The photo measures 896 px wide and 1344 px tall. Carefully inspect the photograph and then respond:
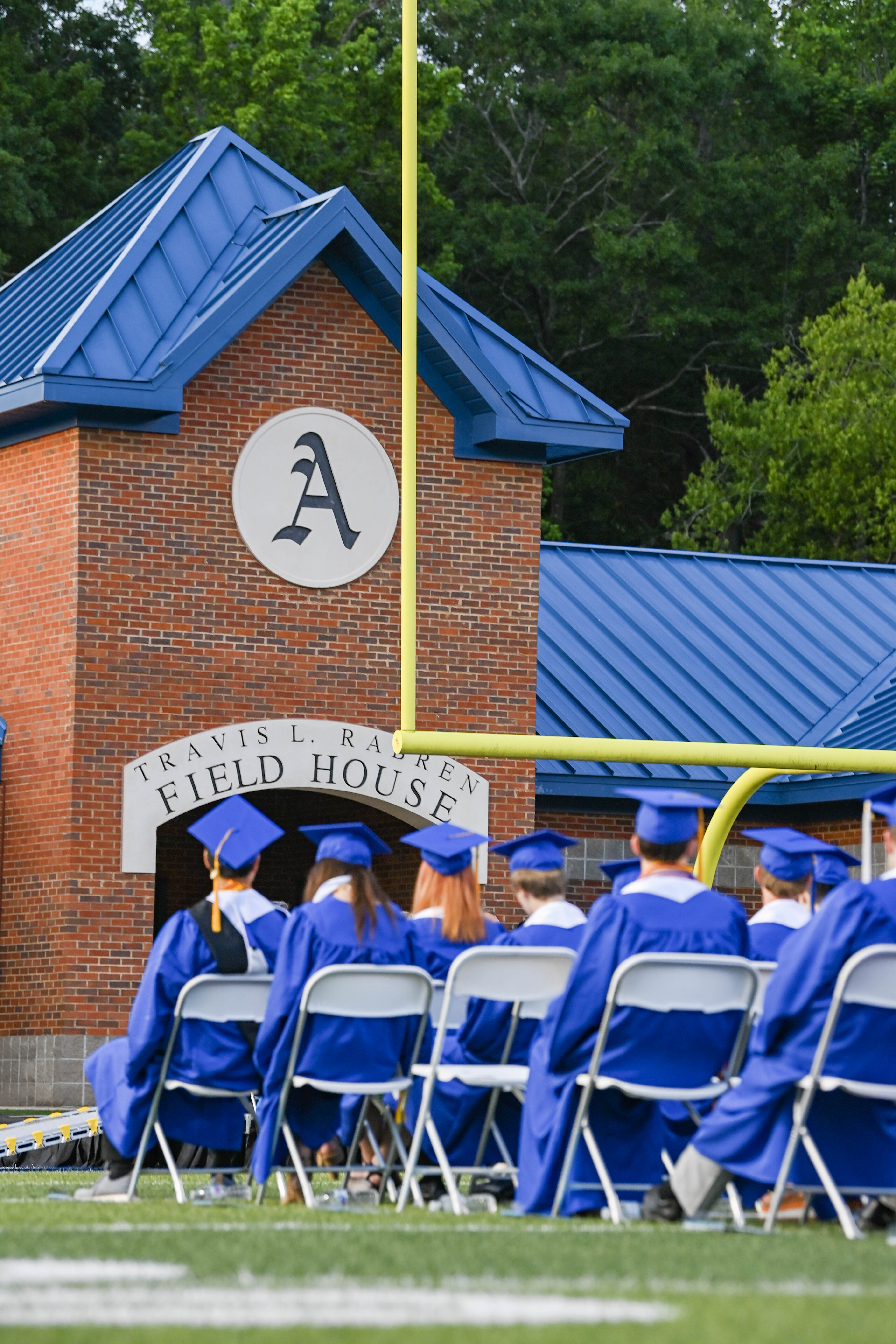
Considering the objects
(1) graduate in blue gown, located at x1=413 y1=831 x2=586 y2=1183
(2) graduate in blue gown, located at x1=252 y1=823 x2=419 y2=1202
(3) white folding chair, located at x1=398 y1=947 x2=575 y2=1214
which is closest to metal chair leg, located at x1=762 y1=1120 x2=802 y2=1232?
(3) white folding chair, located at x1=398 y1=947 x2=575 y2=1214

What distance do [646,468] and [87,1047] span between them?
24516mm

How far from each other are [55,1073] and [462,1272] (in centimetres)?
1017

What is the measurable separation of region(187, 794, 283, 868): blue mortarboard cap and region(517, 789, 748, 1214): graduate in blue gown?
70.8 inches

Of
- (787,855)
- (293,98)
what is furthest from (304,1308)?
(293,98)

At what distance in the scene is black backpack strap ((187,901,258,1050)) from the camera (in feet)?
30.3

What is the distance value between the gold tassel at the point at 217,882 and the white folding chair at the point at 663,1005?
2.01 meters

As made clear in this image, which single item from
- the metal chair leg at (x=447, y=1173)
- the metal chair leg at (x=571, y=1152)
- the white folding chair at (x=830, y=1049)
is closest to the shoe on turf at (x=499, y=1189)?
the metal chair leg at (x=447, y=1173)

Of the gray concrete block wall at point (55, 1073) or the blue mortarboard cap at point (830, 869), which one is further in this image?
the gray concrete block wall at point (55, 1073)

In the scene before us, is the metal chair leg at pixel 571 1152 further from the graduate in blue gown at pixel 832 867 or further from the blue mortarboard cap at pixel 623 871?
the graduate in blue gown at pixel 832 867

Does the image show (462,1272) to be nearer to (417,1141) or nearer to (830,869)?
(417,1141)

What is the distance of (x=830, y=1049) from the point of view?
291 inches

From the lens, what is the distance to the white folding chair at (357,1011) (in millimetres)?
8383

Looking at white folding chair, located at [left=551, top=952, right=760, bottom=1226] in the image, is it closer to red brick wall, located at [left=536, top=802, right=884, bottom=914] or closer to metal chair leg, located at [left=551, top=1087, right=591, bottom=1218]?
metal chair leg, located at [left=551, top=1087, right=591, bottom=1218]

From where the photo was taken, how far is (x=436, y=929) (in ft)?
31.5
